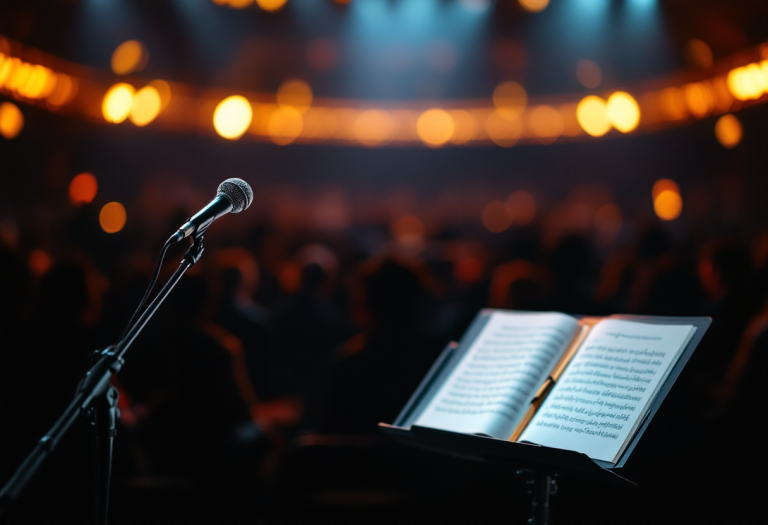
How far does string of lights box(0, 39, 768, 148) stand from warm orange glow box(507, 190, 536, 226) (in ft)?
5.42

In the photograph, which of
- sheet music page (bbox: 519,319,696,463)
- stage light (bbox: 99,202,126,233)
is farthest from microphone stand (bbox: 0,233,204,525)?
stage light (bbox: 99,202,126,233)

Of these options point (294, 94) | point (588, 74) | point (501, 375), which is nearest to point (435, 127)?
point (294, 94)

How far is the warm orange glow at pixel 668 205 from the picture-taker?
14.8 meters

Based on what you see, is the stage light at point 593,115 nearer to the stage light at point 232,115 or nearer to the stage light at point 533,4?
the stage light at point 533,4

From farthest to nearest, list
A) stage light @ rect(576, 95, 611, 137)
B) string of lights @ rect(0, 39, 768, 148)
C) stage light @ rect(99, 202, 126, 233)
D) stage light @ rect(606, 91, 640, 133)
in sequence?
stage light @ rect(576, 95, 611, 137) → stage light @ rect(606, 91, 640, 133) → stage light @ rect(99, 202, 126, 233) → string of lights @ rect(0, 39, 768, 148)

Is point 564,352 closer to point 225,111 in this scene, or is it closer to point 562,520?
point 562,520

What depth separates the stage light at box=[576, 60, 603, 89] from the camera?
14875 mm

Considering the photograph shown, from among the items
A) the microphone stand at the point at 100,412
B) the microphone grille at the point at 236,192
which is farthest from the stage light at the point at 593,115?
the microphone stand at the point at 100,412

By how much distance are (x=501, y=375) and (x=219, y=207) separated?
0.90 meters

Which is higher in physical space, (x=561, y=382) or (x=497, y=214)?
(x=497, y=214)

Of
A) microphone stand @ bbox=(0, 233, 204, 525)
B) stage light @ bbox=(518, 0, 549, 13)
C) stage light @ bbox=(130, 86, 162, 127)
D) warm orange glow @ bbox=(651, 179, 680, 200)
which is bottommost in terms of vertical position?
microphone stand @ bbox=(0, 233, 204, 525)

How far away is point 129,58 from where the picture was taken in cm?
1161

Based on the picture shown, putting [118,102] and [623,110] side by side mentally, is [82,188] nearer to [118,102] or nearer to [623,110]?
[118,102]

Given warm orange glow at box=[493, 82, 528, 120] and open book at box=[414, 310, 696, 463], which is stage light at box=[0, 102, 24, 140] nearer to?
open book at box=[414, 310, 696, 463]
